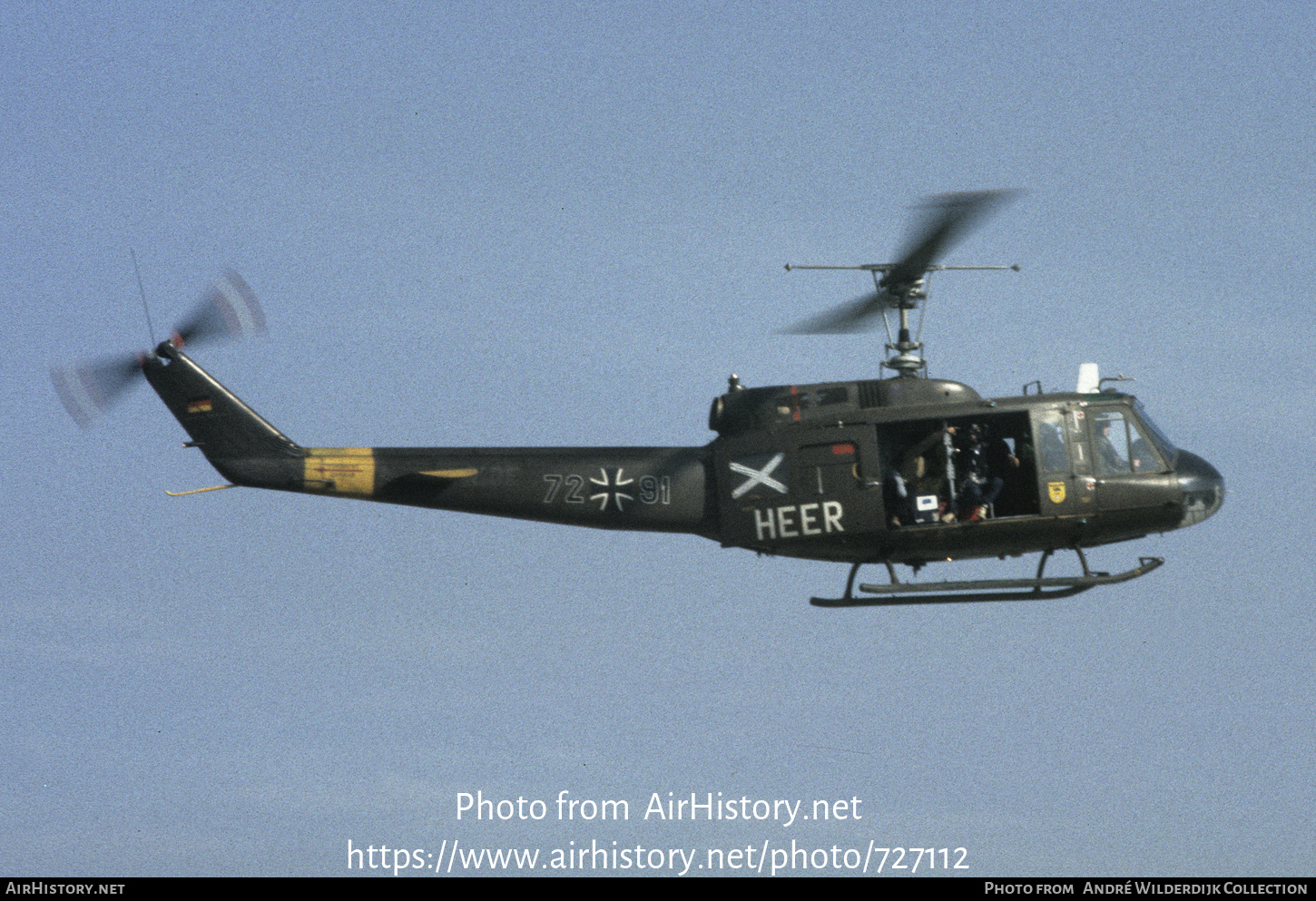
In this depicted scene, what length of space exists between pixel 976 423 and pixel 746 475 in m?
3.30

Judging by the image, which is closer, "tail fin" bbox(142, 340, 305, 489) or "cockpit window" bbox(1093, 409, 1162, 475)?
"cockpit window" bbox(1093, 409, 1162, 475)

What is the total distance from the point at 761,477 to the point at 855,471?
1320mm

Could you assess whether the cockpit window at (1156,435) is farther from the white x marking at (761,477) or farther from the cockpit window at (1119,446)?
the white x marking at (761,477)

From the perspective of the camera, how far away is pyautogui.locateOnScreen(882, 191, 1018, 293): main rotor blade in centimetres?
2109

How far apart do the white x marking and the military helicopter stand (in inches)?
0.8

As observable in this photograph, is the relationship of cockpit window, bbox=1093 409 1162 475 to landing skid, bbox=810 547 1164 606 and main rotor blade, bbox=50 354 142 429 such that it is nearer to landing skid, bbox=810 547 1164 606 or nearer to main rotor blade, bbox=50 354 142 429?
landing skid, bbox=810 547 1164 606

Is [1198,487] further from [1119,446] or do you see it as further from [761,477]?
[761,477]

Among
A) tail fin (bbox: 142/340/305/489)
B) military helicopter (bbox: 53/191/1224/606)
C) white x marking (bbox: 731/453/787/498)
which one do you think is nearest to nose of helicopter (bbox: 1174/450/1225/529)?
military helicopter (bbox: 53/191/1224/606)

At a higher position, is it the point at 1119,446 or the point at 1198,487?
the point at 1119,446

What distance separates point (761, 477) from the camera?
2338 cm

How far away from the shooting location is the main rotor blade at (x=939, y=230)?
21094 mm

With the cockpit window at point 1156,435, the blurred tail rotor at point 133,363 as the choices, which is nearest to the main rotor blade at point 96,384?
the blurred tail rotor at point 133,363

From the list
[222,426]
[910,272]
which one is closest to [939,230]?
[910,272]
